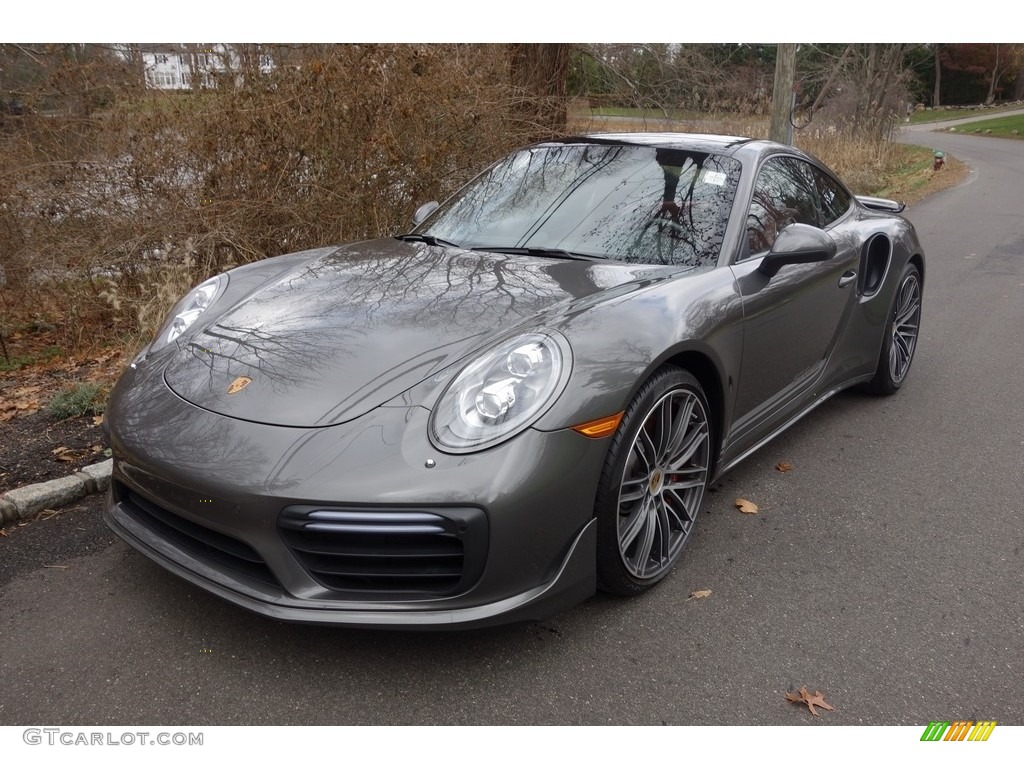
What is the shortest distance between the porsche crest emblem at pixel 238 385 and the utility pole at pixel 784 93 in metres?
10.5

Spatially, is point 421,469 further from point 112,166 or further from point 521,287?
point 112,166

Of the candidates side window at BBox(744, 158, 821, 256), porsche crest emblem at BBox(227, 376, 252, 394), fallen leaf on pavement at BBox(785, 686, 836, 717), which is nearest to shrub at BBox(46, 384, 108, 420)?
porsche crest emblem at BBox(227, 376, 252, 394)

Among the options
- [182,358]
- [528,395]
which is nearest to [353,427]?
[528,395]

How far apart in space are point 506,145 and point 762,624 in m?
5.79

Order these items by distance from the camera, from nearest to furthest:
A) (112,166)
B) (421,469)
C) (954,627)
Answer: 1. (421,469)
2. (954,627)
3. (112,166)

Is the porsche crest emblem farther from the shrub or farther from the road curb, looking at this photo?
the shrub

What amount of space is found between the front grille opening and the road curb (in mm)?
870

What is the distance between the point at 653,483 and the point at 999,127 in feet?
140

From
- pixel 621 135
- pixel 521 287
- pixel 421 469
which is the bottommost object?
pixel 421 469

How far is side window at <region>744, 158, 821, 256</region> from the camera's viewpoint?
138 inches

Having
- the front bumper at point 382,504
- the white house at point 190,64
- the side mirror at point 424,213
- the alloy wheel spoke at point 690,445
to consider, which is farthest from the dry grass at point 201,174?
the alloy wheel spoke at point 690,445

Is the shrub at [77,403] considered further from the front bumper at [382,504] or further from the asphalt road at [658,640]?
the front bumper at [382,504]

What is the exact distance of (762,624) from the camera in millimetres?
2701
